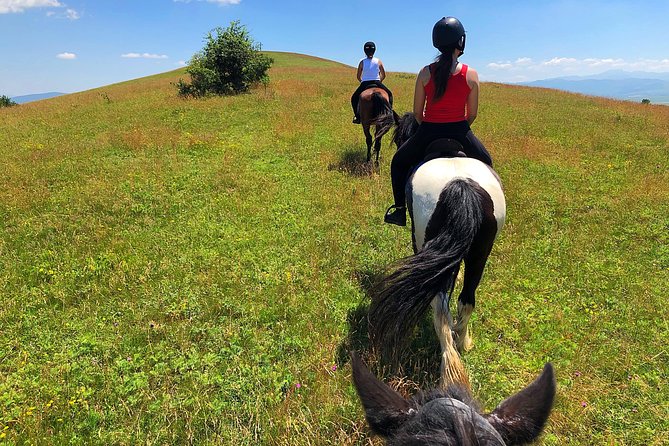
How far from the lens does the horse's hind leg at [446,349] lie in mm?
3549

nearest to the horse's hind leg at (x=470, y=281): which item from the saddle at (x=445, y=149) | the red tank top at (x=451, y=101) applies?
the saddle at (x=445, y=149)

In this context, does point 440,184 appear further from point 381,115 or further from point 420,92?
point 381,115

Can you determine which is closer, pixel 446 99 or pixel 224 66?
pixel 446 99

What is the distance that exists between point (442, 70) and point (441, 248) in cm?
203

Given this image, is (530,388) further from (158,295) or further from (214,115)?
(214,115)

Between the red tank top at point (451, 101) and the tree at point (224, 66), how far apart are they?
61.2ft

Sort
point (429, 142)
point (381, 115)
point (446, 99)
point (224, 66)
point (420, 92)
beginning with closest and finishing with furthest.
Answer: point (446, 99)
point (420, 92)
point (429, 142)
point (381, 115)
point (224, 66)

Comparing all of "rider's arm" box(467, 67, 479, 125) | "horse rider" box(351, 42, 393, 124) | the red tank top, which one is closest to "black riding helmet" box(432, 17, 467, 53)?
the red tank top

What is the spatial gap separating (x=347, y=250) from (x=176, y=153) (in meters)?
7.50

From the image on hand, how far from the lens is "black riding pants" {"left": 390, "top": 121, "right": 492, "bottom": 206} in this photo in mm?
4402

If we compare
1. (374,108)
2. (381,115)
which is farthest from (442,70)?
(374,108)

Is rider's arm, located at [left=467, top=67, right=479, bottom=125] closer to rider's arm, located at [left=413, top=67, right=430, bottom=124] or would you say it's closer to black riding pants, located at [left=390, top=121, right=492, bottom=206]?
black riding pants, located at [left=390, top=121, right=492, bottom=206]

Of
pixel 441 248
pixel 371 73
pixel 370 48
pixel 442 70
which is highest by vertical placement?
pixel 370 48

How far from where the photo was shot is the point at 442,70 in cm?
409
